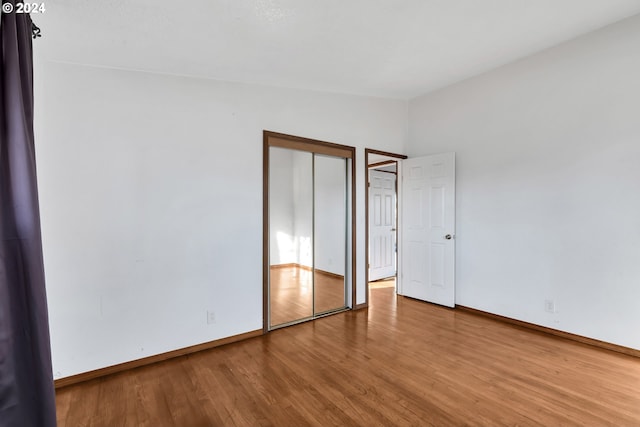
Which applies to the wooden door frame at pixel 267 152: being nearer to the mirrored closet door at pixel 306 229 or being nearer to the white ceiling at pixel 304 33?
the mirrored closet door at pixel 306 229

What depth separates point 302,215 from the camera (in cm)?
355

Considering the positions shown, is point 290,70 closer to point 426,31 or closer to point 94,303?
point 426,31

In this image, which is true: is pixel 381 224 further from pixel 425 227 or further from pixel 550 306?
pixel 550 306

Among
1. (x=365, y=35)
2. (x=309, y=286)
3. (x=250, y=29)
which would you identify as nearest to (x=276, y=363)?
(x=309, y=286)

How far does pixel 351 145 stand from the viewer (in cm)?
388

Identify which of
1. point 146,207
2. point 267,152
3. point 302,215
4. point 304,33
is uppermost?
point 304,33

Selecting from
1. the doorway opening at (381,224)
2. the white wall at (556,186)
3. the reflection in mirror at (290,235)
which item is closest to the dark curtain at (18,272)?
the reflection in mirror at (290,235)

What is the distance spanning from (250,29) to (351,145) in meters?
1.96

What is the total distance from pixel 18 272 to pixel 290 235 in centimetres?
239

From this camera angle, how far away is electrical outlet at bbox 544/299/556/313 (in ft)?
10.1

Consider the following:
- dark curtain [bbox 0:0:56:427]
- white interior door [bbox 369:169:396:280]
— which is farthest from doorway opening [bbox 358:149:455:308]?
dark curtain [bbox 0:0:56:427]

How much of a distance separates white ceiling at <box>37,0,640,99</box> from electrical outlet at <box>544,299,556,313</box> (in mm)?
2542

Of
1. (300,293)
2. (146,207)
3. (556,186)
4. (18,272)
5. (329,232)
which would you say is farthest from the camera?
(329,232)

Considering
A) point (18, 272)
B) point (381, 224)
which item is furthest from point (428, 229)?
point (18, 272)
